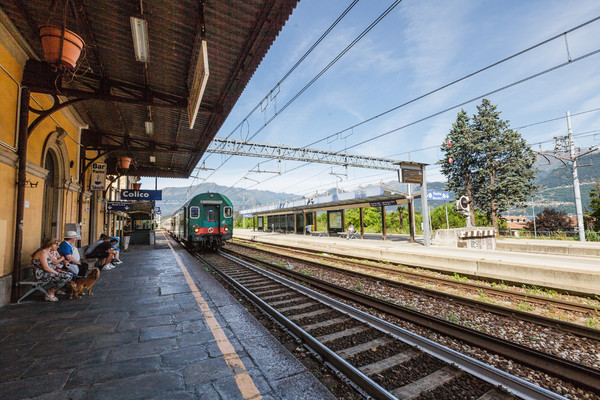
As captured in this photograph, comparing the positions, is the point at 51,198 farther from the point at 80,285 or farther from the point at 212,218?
the point at 212,218

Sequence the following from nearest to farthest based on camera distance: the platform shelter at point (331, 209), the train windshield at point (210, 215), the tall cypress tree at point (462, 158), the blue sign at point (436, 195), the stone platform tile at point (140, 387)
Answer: the stone platform tile at point (140, 387) < the train windshield at point (210, 215) < the blue sign at point (436, 195) < the platform shelter at point (331, 209) < the tall cypress tree at point (462, 158)

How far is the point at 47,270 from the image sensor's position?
17.8 ft

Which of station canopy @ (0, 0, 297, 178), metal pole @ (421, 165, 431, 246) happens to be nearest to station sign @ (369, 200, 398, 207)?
metal pole @ (421, 165, 431, 246)

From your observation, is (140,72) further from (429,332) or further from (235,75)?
(429,332)

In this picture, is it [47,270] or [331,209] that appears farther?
[331,209]

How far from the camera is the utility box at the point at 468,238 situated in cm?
1354

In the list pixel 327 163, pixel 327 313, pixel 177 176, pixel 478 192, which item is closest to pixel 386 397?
pixel 327 313

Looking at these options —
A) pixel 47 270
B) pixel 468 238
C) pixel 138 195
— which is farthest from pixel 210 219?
pixel 468 238

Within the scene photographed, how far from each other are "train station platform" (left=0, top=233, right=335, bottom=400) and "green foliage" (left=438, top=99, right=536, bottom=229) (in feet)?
97.5

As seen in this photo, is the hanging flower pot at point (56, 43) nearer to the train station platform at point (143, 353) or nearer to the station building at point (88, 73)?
the station building at point (88, 73)

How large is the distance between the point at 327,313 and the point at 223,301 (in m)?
2.12

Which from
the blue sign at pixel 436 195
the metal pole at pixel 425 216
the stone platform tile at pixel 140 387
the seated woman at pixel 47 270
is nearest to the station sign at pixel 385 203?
the blue sign at pixel 436 195

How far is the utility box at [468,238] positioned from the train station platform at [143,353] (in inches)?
488

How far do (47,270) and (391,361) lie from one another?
6.51m
